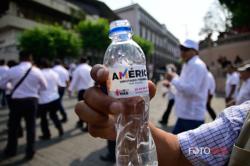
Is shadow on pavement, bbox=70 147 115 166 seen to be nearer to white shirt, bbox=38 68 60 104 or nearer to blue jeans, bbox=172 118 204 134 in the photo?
blue jeans, bbox=172 118 204 134

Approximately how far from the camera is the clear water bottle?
48.6 inches

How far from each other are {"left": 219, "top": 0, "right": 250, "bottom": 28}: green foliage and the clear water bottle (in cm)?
2030

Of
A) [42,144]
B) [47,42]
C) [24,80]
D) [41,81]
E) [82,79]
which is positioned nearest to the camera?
[24,80]

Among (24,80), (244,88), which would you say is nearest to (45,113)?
(24,80)

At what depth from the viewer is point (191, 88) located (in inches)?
155

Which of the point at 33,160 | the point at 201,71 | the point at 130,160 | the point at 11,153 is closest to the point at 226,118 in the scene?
the point at 130,160

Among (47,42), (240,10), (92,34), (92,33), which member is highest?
(240,10)

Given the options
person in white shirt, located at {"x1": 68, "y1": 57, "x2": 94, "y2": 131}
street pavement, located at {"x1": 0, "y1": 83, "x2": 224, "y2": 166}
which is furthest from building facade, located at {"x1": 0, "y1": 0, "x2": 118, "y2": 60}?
street pavement, located at {"x1": 0, "y1": 83, "x2": 224, "y2": 166}

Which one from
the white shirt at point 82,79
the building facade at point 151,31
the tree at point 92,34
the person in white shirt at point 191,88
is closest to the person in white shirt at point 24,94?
the white shirt at point 82,79

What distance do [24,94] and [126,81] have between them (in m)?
4.63

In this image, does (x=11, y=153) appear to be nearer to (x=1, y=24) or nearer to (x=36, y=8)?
(x=1, y=24)

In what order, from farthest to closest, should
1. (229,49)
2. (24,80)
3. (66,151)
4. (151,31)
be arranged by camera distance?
(151,31)
(229,49)
(66,151)
(24,80)

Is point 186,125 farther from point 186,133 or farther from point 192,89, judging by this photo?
point 186,133

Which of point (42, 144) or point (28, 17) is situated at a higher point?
point (28, 17)
